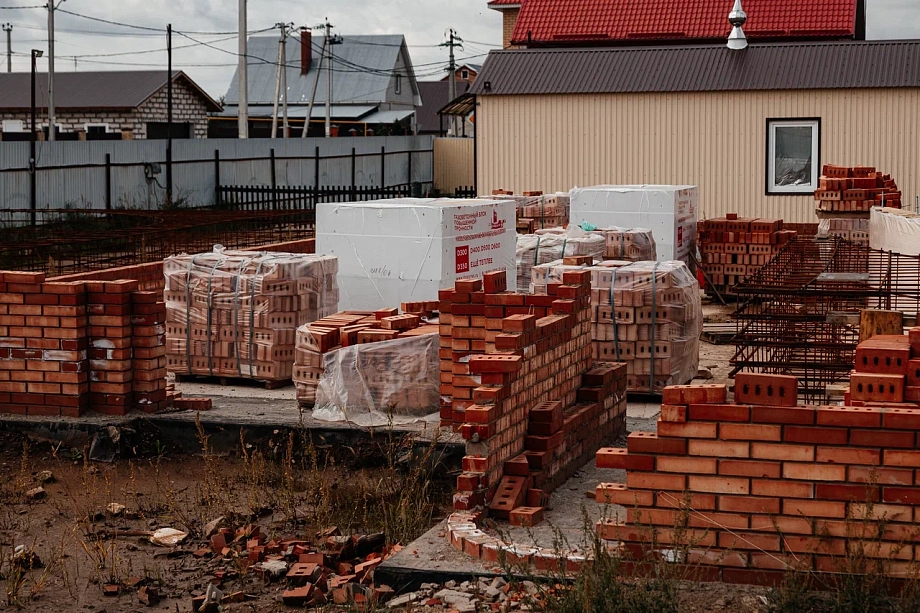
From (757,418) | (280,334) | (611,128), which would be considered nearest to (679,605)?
(757,418)

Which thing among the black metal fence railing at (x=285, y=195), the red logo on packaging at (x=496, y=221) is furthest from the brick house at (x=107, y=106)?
the red logo on packaging at (x=496, y=221)

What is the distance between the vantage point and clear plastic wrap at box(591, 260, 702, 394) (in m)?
11.2

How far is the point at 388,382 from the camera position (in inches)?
378

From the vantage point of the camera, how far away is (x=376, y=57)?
242ft

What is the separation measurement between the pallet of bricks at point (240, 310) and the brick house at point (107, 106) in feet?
124

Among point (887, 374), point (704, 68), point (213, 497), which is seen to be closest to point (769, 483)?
point (887, 374)

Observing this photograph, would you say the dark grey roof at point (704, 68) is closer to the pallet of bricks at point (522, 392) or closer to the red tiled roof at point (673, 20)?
the red tiled roof at point (673, 20)

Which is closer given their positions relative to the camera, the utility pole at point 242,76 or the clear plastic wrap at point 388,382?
the clear plastic wrap at point 388,382

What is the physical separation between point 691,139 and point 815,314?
630 inches

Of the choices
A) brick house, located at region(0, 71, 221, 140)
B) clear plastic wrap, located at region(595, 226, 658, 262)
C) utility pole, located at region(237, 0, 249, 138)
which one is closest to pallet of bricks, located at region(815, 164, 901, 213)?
clear plastic wrap, located at region(595, 226, 658, 262)

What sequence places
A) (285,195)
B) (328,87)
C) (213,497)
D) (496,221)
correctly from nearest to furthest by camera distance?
(213,497) < (496,221) < (285,195) < (328,87)

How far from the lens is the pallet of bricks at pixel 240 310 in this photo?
11484 millimetres

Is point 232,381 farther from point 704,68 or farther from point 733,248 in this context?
point 704,68

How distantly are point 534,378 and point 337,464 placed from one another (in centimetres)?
201
